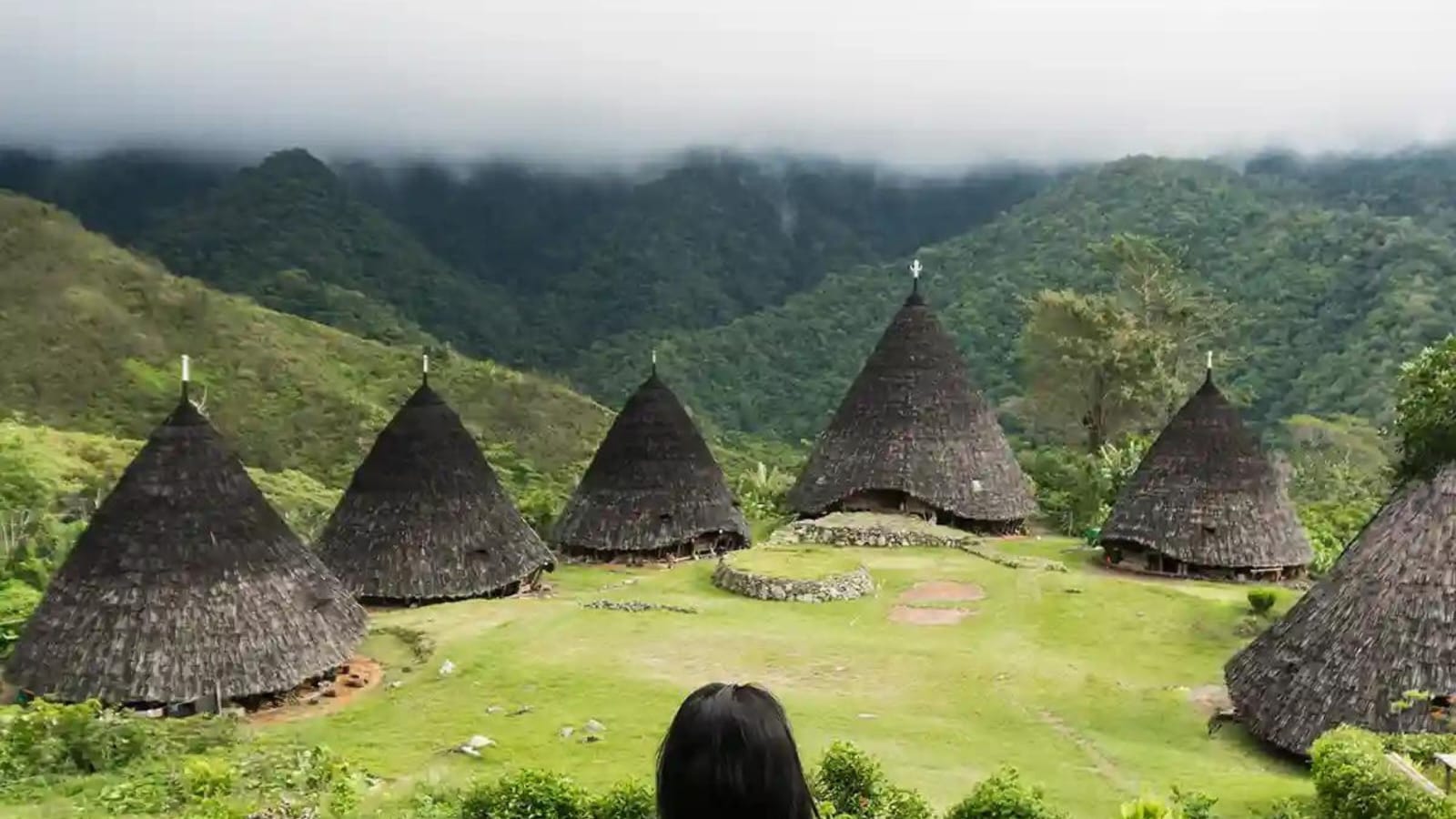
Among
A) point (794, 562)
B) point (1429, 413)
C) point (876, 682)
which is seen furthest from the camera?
point (794, 562)

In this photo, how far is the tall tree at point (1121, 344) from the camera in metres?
37.5

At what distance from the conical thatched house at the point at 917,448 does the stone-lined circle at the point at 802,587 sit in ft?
18.8

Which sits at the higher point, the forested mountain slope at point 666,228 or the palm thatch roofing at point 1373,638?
the forested mountain slope at point 666,228

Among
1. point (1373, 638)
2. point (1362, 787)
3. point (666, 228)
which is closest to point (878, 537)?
point (1373, 638)

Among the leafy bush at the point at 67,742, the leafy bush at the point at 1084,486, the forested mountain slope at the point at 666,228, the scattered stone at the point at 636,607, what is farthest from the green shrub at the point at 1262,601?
the forested mountain slope at the point at 666,228

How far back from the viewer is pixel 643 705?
14.4 meters

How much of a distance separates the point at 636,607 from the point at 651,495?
4.91 meters

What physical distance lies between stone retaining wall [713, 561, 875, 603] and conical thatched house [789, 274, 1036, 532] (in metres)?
5.76

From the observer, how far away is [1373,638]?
12.8m

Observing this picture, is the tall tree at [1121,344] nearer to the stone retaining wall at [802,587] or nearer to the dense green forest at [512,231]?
the stone retaining wall at [802,587]

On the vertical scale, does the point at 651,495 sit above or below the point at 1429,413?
below

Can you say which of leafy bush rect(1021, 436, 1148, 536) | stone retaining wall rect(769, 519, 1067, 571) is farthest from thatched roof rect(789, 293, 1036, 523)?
leafy bush rect(1021, 436, 1148, 536)

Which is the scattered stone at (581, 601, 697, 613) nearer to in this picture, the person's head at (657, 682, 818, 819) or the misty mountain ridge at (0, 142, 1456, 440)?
the person's head at (657, 682, 818, 819)

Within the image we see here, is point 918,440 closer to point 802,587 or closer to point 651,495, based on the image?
point 651,495
